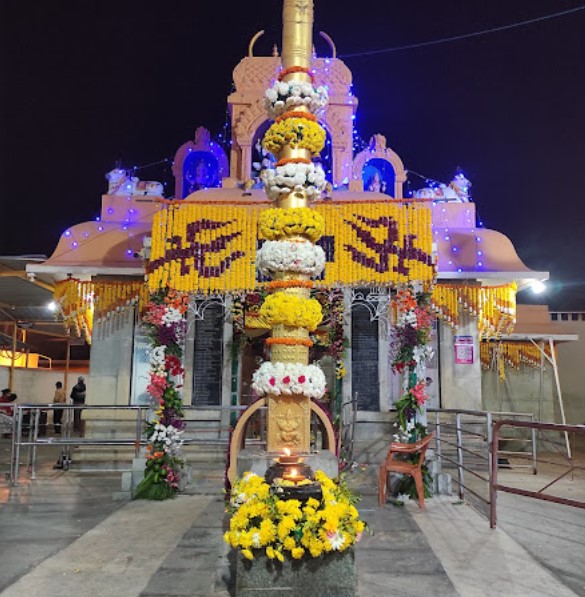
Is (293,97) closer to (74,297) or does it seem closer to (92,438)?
(74,297)

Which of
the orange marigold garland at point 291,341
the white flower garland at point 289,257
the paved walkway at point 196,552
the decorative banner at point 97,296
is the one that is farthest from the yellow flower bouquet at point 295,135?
the decorative banner at point 97,296

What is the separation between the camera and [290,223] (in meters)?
5.02

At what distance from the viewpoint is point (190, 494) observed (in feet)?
28.9

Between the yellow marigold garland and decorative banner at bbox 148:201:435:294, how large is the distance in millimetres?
4318

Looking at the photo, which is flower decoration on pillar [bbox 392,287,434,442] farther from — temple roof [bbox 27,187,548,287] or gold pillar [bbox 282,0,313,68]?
gold pillar [bbox 282,0,313,68]

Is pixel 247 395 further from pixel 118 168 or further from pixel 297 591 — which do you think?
pixel 297 591

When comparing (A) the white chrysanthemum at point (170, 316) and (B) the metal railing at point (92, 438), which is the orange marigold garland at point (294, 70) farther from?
(B) the metal railing at point (92, 438)

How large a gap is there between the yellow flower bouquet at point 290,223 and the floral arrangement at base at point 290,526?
2.09m

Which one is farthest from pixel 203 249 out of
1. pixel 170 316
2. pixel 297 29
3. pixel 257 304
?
pixel 297 29

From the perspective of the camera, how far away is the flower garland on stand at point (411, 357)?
8938 mm

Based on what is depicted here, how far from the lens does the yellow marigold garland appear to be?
4.89 metres

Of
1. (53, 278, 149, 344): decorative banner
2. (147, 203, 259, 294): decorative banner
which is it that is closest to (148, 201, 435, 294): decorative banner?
(147, 203, 259, 294): decorative banner

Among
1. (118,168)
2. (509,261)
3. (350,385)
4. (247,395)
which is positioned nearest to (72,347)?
(118,168)

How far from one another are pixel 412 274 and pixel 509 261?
13.9ft
